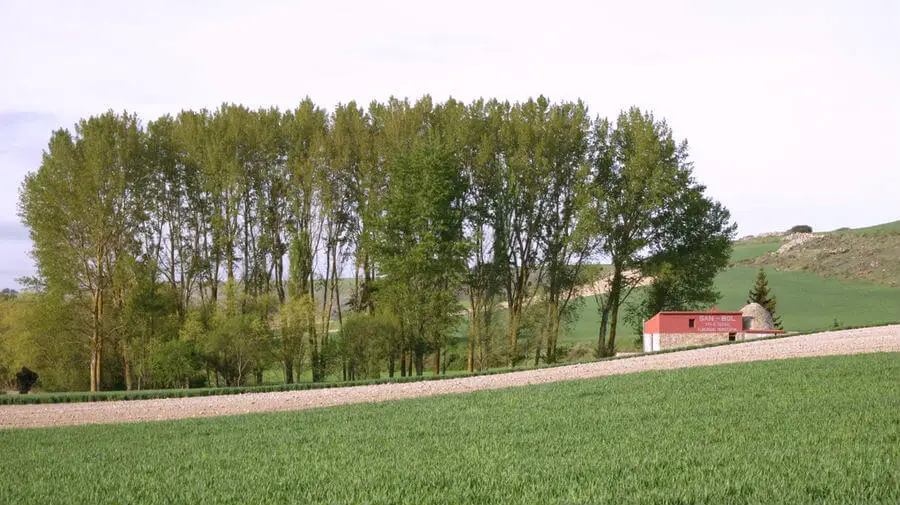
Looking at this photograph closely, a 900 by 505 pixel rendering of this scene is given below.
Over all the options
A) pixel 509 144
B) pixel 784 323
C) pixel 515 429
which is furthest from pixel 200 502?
pixel 784 323

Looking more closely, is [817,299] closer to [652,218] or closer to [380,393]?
[652,218]

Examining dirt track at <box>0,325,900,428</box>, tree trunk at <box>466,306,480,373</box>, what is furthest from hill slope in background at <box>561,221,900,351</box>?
dirt track at <box>0,325,900,428</box>

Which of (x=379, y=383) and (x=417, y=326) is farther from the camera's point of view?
(x=417, y=326)

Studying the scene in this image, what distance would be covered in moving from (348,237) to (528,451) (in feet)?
125

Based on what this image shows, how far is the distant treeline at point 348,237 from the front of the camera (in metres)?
41.8

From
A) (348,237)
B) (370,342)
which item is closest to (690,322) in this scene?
(370,342)

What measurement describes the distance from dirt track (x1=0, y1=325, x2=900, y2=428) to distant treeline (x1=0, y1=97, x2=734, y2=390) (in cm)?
1299

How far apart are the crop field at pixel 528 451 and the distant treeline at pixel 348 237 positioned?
23703 millimetres

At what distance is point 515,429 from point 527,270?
35137 millimetres

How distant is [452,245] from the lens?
143 feet

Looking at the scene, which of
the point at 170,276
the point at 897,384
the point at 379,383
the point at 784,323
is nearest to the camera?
the point at 897,384

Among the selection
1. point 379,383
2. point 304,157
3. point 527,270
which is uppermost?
point 304,157

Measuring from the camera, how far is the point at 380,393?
91.4 ft

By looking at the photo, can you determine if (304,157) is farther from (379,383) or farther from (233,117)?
(379,383)
